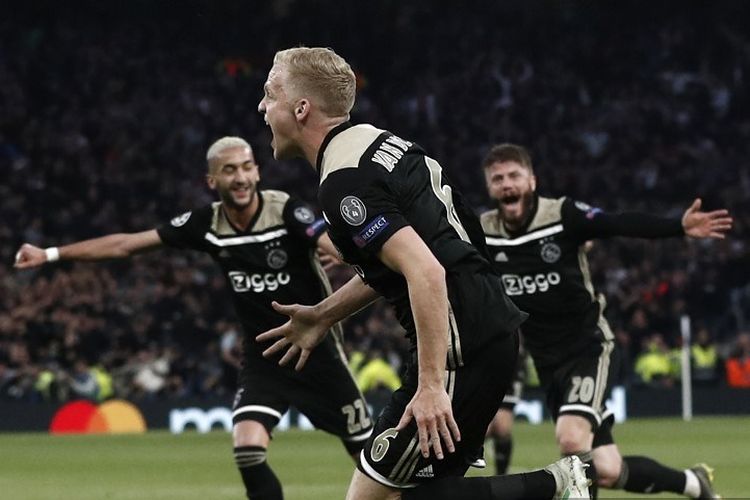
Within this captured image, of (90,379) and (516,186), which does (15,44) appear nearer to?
(90,379)

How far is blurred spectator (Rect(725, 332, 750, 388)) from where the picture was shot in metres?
23.3

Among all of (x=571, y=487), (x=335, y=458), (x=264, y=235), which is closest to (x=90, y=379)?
(x=335, y=458)

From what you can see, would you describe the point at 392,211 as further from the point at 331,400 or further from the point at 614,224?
the point at 331,400

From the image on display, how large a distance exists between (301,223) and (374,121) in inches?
863

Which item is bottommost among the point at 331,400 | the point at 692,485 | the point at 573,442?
the point at 692,485

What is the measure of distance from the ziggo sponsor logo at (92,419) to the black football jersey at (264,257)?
43.3 ft

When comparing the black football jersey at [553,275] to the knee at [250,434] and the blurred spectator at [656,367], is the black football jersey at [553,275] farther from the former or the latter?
the blurred spectator at [656,367]

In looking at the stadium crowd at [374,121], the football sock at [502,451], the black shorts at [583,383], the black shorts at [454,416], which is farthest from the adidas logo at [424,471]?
the stadium crowd at [374,121]

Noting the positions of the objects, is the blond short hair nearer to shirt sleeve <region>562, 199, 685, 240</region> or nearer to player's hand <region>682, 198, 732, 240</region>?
player's hand <region>682, 198, 732, 240</region>

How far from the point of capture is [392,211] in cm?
493

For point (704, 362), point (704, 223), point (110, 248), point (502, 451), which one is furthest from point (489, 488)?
point (704, 362)

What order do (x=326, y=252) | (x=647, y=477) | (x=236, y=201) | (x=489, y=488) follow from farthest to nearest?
(x=647, y=477) → (x=236, y=201) → (x=326, y=252) → (x=489, y=488)

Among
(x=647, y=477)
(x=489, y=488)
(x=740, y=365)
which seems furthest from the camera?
(x=740, y=365)

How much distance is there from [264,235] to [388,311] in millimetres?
15679
